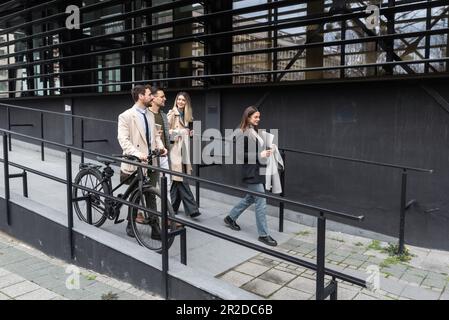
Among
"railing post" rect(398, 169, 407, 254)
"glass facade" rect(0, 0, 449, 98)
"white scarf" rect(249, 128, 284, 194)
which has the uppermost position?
"glass facade" rect(0, 0, 449, 98)

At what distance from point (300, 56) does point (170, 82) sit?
8.45 ft

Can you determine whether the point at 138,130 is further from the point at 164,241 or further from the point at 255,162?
the point at 164,241

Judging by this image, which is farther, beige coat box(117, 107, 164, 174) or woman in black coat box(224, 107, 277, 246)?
woman in black coat box(224, 107, 277, 246)

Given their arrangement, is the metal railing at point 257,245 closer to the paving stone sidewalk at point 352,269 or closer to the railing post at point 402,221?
the paving stone sidewalk at point 352,269

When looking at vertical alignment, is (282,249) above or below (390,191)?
below

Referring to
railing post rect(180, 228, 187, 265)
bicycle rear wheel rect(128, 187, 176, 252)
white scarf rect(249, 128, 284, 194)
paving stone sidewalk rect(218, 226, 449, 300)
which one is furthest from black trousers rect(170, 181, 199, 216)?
railing post rect(180, 228, 187, 265)

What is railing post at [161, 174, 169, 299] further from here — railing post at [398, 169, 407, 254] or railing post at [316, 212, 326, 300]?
railing post at [398, 169, 407, 254]

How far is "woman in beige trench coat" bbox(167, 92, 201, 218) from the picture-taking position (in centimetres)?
531

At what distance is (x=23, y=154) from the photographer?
945 cm

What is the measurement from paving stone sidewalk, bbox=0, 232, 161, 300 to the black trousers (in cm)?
146

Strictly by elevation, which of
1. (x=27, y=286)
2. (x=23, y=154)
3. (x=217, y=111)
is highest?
(x=217, y=111)

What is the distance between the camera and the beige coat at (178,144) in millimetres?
5316
